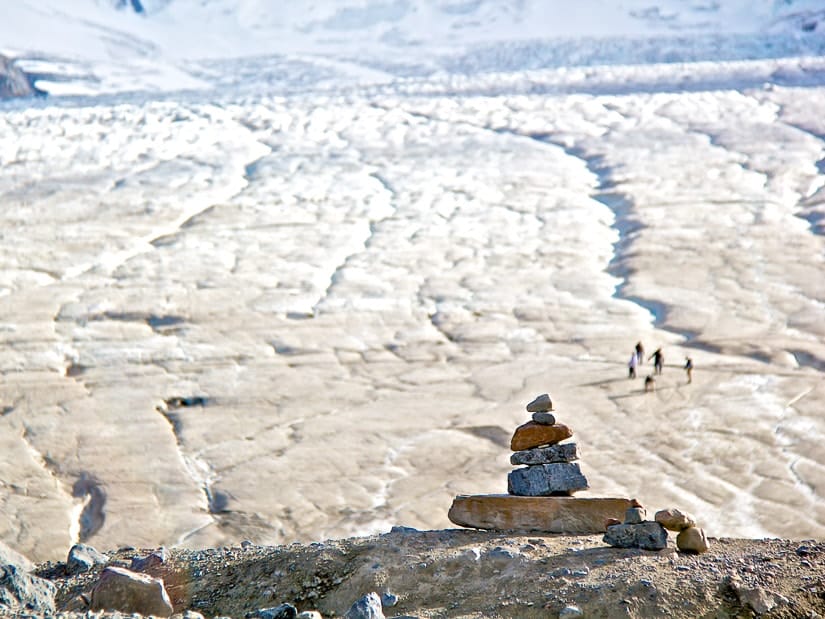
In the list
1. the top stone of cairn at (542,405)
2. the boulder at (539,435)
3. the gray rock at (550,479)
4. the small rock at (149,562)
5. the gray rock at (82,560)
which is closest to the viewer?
the small rock at (149,562)

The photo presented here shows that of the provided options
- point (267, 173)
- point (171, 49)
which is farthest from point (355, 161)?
point (171, 49)

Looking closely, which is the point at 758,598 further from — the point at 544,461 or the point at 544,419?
the point at 544,419

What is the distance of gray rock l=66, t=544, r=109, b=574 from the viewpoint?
6801 mm

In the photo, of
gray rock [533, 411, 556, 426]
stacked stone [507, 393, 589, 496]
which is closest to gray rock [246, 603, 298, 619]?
stacked stone [507, 393, 589, 496]

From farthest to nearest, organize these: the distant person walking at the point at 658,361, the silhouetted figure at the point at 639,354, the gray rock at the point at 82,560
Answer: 1. the silhouetted figure at the point at 639,354
2. the distant person walking at the point at 658,361
3. the gray rock at the point at 82,560

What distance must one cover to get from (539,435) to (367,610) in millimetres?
2302

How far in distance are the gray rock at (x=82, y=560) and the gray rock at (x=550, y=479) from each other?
2.52 m

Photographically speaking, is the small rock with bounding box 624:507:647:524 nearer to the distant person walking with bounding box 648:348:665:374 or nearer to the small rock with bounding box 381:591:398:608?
the small rock with bounding box 381:591:398:608

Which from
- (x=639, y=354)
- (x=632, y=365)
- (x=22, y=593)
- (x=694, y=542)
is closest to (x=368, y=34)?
(x=639, y=354)

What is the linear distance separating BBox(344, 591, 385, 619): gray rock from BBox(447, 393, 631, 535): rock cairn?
179 cm

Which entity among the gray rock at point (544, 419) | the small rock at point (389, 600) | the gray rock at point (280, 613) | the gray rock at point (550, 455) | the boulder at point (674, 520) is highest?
the gray rock at point (280, 613)

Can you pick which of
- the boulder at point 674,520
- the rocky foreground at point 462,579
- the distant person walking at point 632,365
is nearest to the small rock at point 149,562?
the rocky foreground at point 462,579

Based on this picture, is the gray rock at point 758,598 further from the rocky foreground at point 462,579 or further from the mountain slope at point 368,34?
the mountain slope at point 368,34

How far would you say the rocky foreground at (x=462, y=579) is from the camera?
5.38 meters
